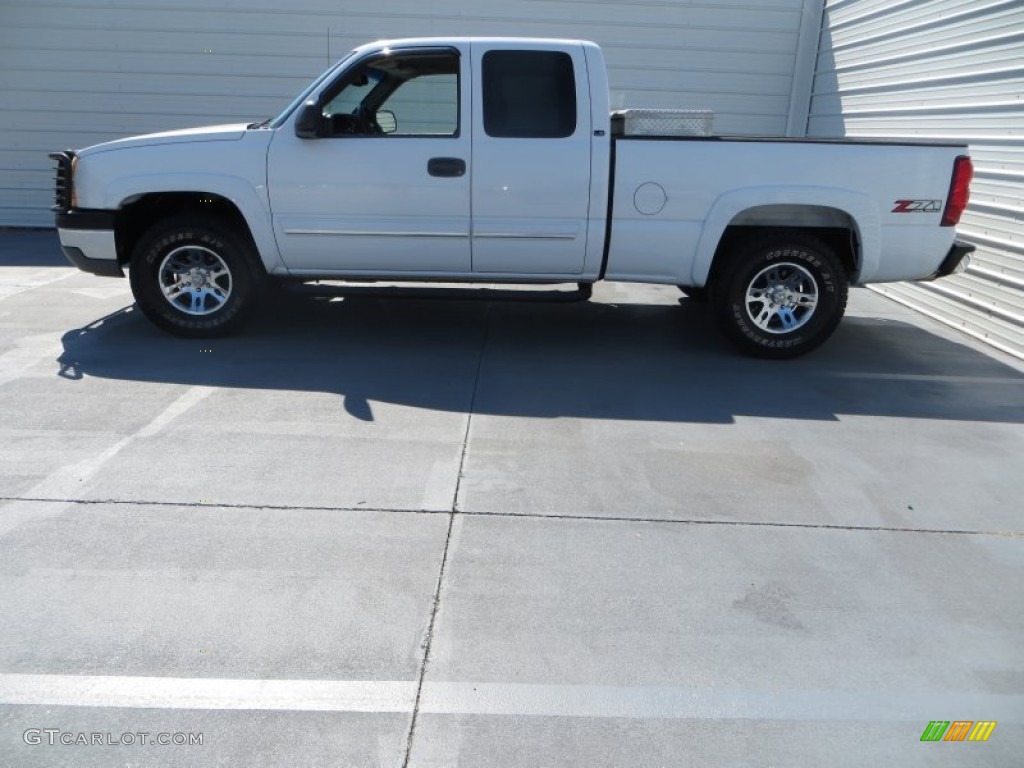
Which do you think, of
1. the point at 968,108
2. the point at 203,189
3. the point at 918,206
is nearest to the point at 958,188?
the point at 918,206

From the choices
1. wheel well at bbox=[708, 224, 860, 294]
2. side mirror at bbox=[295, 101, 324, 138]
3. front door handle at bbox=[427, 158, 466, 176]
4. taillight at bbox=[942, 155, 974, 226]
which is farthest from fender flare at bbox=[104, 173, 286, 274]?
taillight at bbox=[942, 155, 974, 226]

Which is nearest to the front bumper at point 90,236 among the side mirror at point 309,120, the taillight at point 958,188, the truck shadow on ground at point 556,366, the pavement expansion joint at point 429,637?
the truck shadow on ground at point 556,366

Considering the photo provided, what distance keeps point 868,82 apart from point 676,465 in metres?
6.76

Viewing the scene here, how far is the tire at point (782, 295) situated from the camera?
20.4 feet

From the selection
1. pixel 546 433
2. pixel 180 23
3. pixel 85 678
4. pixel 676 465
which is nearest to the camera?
pixel 85 678

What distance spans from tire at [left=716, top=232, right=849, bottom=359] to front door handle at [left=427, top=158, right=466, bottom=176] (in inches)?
80.4

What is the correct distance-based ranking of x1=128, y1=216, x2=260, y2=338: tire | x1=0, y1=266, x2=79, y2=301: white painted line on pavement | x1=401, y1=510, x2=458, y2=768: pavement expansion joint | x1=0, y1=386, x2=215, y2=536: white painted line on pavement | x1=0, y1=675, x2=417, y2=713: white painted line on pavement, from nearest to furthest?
1. x1=401, y1=510, x2=458, y2=768: pavement expansion joint
2. x1=0, y1=675, x2=417, y2=713: white painted line on pavement
3. x1=0, y1=386, x2=215, y2=536: white painted line on pavement
4. x1=128, y1=216, x2=260, y2=338: tire
5. x1=0, y1=266, x2=79, y2=301: white painted line on pavement

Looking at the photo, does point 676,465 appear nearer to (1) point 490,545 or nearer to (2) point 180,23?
(1) point 490,545

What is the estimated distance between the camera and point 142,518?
3.91 metres

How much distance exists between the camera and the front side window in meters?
6.04

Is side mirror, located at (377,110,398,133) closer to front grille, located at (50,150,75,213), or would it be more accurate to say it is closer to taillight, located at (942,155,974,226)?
front grille, located at (50,150,75,213)

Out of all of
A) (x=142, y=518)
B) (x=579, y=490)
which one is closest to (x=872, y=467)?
(x=579, y=490)

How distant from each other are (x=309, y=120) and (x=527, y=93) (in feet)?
4.91

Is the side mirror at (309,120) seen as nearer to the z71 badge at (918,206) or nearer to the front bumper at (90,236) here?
the front bumper at (90,236)
